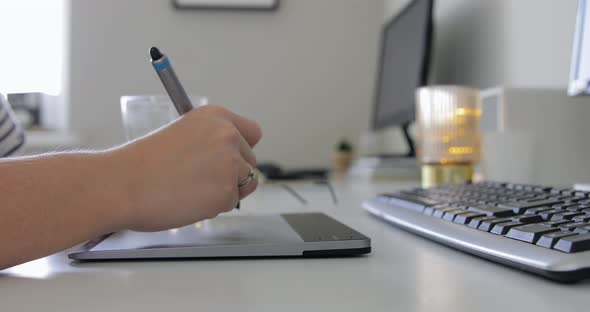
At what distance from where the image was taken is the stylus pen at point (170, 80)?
0.47 metres

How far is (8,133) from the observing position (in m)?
1.07

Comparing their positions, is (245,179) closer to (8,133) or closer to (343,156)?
(8,133)

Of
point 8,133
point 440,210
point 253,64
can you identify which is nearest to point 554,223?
point 440,210

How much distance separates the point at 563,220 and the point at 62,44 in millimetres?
2338

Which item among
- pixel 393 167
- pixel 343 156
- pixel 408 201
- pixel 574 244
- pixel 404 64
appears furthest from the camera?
pixel 343 156

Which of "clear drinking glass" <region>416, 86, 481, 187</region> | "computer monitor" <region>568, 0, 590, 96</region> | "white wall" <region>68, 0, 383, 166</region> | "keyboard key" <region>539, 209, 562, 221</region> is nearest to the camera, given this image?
"keyboard key" <region>539, 209, 562, 221</region>

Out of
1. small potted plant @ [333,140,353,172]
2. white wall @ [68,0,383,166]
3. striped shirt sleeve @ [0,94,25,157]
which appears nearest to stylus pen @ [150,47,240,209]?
striped shirt sleeve @ [0,94,25,157]

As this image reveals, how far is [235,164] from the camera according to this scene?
46 cm

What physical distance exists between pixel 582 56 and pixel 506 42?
19.2 inches

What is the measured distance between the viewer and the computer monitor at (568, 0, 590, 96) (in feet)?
2.24

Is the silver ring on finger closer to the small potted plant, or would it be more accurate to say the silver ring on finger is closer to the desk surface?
the desk surface

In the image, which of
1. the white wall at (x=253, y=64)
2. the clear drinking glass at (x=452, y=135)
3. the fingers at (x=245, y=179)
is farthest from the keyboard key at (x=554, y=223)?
the white wall at (x=253, y=64)

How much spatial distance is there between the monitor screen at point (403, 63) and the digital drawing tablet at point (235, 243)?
3.23ft

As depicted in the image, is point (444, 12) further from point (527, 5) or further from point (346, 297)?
point (346, 297)
